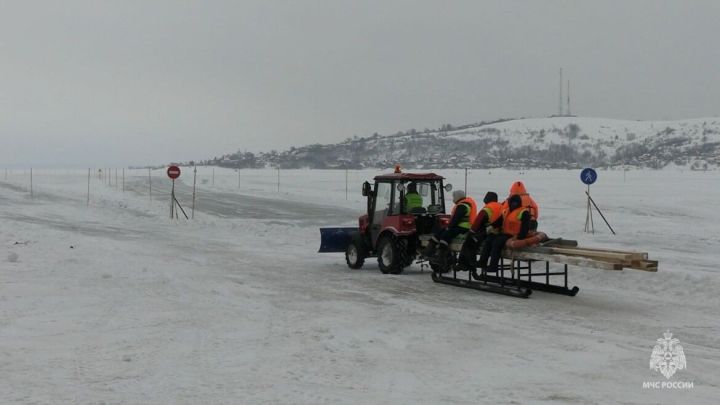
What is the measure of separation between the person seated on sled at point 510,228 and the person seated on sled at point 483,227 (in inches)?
4.2

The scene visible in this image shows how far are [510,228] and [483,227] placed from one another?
19.3 inches

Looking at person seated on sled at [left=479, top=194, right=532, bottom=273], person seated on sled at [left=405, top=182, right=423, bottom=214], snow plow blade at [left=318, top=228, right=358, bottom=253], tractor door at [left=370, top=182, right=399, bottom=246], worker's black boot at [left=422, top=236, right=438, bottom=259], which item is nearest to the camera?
person seated on sled at [left=479, top=194, right=532, bottom=273]

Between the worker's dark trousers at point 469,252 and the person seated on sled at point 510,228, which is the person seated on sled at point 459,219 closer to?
the worker's dark trousers at point 469,252

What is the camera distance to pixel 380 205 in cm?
1451

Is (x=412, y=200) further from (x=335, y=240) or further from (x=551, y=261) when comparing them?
(x=551, y=261)

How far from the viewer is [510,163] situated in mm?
157500

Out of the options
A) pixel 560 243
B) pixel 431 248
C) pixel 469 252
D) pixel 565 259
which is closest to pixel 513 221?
pixel 560 243

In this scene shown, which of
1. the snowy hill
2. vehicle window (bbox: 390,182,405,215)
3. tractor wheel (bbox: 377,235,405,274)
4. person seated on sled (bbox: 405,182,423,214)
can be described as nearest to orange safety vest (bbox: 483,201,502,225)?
person seated on sled (bbox: 405,182,423,214)

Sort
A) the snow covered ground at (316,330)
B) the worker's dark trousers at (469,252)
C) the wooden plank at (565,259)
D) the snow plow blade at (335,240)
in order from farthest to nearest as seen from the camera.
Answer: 1. the snow plow blade at (335,240)
2. the worker's dark trousers at (469,252)
3. the wooden plank at (565,259)
4. the snow covered ground at (316,330)

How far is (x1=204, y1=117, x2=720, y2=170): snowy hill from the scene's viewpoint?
513 feet

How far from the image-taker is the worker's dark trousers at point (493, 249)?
11.3 m

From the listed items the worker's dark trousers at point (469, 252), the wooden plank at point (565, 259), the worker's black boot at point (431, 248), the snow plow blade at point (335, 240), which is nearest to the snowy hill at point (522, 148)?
the snow plow blade at point (335, 240)

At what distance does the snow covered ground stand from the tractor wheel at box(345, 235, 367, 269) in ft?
0.87

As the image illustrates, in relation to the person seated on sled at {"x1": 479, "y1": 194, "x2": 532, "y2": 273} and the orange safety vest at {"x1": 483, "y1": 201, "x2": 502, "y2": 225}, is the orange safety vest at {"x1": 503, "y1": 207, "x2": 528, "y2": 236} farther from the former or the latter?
the orange safety vest at {"x1": 483, "y1": 201, "x2": 502, "y2": 225}
